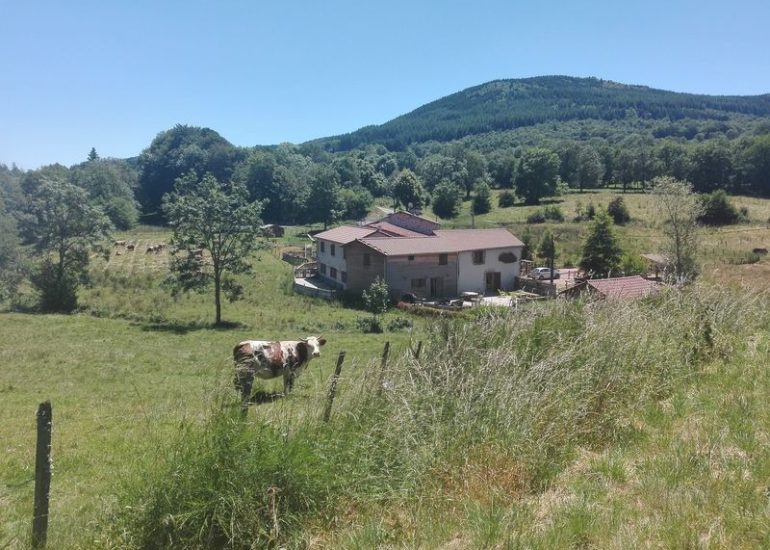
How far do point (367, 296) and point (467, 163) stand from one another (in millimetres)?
92328

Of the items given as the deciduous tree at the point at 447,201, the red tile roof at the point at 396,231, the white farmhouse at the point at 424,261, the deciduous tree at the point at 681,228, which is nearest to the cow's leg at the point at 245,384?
the white farmhouse at the point at 424,261

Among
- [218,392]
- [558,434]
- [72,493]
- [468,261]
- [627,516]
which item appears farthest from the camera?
[468,261]

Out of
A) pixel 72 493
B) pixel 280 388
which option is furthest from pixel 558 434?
pixel 280 388

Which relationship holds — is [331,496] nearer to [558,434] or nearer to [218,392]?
[218,392]

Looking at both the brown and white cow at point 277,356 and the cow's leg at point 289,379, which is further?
the brown and white cow at point 277,356

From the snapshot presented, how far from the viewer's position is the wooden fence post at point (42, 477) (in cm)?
Answer: 419

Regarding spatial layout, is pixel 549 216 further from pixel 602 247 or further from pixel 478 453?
pixel 478 453

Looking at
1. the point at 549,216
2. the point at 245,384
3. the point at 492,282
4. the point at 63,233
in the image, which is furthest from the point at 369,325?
the point at 549,216

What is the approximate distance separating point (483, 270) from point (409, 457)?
39.3m

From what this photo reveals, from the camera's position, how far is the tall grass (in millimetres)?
3932

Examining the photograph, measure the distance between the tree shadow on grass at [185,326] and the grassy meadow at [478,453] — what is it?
711 inches

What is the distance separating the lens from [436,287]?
4097 cm

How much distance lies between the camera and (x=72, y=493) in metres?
6.55

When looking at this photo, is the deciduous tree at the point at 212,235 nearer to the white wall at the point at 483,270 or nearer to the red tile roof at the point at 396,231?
the white wall at the point at 483,270
